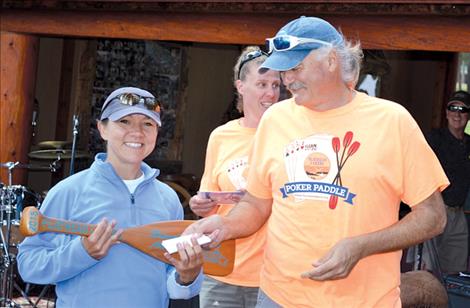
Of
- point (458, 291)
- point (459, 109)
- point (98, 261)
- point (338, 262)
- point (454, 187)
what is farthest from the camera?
point (459, 109)

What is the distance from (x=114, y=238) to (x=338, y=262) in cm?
76

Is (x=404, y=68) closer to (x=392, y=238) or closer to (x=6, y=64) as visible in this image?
(x=6, y=64)

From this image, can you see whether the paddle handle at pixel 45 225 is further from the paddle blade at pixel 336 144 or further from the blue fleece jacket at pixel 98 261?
the paddle blade at pixel 336 144

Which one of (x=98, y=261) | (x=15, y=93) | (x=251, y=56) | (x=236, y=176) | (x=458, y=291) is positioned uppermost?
(x=251, y=56)

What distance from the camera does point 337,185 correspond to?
263cm

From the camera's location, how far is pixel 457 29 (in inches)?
196

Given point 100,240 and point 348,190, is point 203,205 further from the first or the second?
point 348,190

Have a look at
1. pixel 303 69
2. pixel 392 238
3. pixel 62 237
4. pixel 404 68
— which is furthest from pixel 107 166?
pixel 404 68

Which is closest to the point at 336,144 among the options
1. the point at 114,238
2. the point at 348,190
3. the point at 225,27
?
the point at 348,190

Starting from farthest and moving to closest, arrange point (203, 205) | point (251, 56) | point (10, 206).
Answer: point (10, 206)
point (251, 56)
point (203, 205)

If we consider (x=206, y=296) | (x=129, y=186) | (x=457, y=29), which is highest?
(x=457, y=29)

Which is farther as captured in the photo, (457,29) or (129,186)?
(457,29)

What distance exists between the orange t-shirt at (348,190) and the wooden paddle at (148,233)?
1.21ft

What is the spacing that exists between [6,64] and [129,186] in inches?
178
